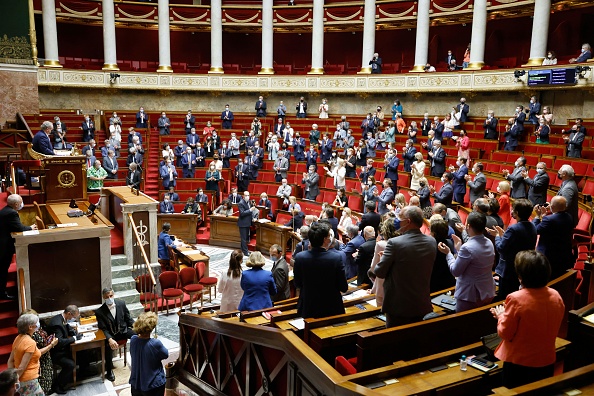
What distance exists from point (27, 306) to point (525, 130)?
1324 centimetres

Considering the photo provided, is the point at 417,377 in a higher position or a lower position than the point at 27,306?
higher

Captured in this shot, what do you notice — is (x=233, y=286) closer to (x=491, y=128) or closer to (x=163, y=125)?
(x=491, y=128)

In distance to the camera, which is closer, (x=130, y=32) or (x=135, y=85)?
(x=135, y=85)

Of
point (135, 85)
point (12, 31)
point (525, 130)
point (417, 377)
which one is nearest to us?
point (417, 377)

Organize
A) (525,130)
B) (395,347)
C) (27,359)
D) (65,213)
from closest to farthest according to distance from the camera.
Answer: (395,347) < (27,359) < (65,213) < (525,130)

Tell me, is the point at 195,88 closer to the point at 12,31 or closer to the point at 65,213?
the point at 12,31

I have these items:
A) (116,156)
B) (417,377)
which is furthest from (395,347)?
(116,156)

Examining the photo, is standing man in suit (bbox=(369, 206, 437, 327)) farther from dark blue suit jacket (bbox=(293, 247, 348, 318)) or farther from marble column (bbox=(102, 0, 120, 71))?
marble column (bbox=(102, 0, 120, 71))

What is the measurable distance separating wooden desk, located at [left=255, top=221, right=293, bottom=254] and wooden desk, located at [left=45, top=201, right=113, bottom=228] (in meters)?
4.68

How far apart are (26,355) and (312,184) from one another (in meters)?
9.51

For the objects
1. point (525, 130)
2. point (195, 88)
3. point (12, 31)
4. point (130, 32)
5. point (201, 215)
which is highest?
point (130, 32)

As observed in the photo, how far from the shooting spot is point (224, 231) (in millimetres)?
13883

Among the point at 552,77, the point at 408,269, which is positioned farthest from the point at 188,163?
the point at 408,269

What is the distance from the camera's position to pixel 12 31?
16219 mm
